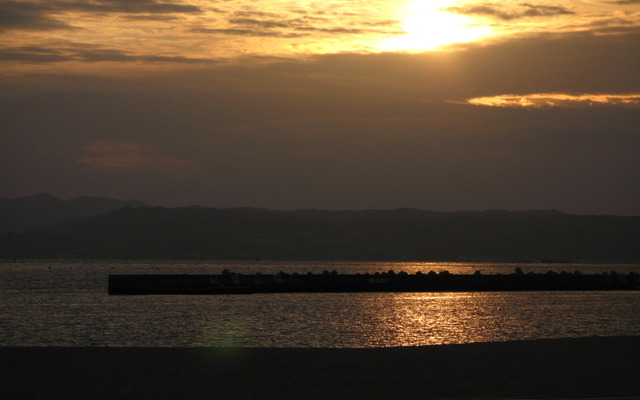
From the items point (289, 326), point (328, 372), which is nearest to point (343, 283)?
point (289, 326)

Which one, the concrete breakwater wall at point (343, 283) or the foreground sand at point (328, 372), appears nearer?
the foreground sand at point (328, 372)

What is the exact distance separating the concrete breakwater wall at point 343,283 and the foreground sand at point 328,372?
7227 cm

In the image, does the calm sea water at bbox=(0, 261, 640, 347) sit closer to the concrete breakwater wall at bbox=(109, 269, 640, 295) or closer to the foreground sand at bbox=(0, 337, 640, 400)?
the foreground sand at bbox=(0, 337, 640, 400)

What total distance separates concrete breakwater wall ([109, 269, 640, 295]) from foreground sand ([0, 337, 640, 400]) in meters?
72.3

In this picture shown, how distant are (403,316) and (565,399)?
4219 cm

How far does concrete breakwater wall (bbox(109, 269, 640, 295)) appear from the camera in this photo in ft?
311

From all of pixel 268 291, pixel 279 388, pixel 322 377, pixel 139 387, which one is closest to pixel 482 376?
pixel 322 377

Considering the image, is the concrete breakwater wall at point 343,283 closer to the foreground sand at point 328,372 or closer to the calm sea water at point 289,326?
the calm sea water at point 289,326

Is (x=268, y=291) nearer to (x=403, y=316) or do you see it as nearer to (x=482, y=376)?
(x=403, y=316)

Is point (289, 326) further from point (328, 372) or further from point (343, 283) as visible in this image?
point (343, 283)

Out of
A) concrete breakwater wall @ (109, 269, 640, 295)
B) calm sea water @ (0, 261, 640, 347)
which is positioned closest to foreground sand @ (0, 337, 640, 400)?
calm sea water @ (0, 261, 640, 347)

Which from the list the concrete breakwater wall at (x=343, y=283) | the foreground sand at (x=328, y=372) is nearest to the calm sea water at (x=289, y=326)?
the foreground sand at (x=328, y=372)

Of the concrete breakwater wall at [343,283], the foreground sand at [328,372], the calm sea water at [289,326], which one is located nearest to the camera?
the foreground sand at [328,372]

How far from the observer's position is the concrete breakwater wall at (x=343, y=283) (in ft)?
Answer: 311
